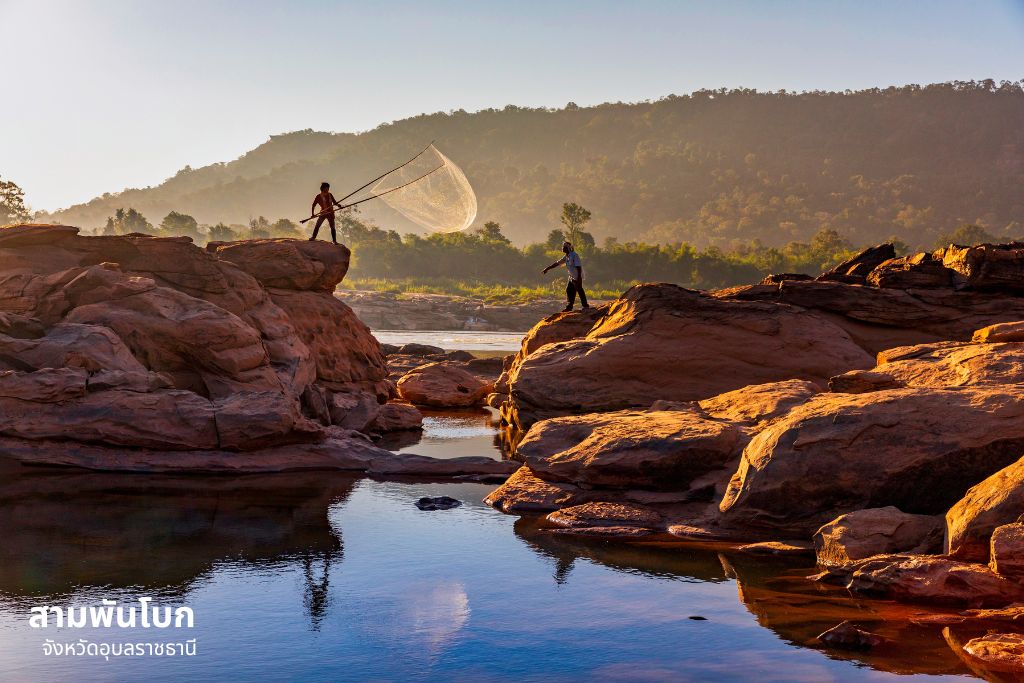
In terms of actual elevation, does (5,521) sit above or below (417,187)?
below

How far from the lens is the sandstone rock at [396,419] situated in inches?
895

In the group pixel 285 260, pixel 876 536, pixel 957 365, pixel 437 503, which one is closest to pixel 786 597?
pixel 876 536

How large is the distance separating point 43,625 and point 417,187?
54.4ft

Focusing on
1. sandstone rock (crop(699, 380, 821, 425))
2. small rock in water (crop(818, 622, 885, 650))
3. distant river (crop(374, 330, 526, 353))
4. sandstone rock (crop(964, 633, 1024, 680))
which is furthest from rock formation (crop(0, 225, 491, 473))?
distant river (crop(374, 330, 526, 353))

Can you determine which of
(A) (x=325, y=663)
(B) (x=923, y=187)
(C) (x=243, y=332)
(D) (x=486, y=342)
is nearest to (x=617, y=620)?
(A) (x=325, y=663)

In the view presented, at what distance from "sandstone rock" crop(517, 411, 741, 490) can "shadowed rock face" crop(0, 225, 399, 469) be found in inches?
179

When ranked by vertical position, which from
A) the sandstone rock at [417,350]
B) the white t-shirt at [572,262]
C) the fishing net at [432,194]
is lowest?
the sandstone rock at [417,350]

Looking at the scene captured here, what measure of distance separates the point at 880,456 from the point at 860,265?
1243 centimetres

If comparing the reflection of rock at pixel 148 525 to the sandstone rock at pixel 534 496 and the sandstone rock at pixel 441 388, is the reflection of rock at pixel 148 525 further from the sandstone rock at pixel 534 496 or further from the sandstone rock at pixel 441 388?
the sandstone rock at pixel 441 388

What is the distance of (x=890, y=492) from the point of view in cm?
1195

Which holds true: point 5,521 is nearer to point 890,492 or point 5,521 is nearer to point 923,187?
point 890,492

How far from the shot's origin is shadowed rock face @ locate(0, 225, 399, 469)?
16.4 m

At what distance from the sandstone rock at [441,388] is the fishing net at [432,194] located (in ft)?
19.7

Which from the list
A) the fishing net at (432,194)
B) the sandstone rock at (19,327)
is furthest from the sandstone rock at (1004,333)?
the sandstone rock at (19,327)
